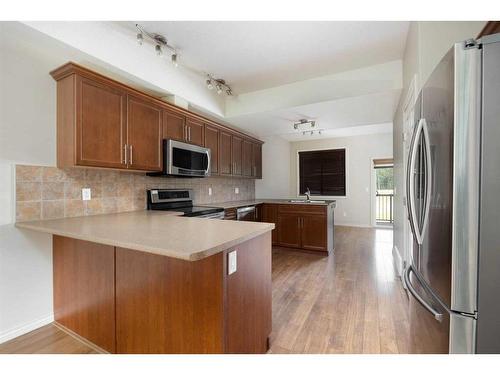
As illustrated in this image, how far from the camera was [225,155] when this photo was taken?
13.1 ft

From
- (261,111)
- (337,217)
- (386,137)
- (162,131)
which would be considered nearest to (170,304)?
(162,131)

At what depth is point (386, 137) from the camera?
6324 mm

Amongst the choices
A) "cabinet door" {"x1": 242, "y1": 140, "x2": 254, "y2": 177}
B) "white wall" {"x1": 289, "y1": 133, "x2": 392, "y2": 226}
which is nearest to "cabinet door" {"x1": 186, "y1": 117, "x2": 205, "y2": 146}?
"cabinet door" {"x1": 242, "y1": 140, "x2": 254, "y2": 177}

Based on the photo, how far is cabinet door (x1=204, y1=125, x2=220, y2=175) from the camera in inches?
139

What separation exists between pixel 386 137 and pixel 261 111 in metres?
4.43

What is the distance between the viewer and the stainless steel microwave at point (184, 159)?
2719mm

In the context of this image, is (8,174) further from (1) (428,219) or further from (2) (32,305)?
(1) (428,219)

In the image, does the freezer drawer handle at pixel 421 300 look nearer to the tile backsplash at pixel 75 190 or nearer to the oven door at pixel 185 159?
the oven door at pixel 185 159

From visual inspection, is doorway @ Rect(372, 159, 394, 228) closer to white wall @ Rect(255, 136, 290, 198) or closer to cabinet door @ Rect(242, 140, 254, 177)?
white wall @ Rect(255, 136, 290, 198)

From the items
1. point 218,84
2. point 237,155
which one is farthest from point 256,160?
point 218,84

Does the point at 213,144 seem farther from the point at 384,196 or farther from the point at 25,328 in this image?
the point at 384,196

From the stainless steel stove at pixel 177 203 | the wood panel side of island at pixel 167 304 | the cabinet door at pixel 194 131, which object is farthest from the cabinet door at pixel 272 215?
the wood panel side of island at pixel 167 304

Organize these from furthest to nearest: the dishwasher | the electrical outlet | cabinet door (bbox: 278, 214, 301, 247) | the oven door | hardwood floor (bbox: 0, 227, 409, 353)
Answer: cabinet door (bbox: 278, 214, 301, 247) < the dishwasher < the oven door < the electrical outlet < hardwood floor (bbox: 0, 227, 409, 353)

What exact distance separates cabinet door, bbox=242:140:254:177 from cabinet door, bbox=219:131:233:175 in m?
0.46
